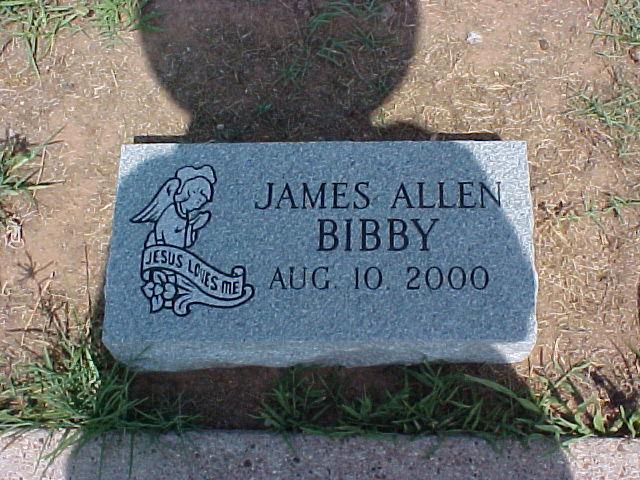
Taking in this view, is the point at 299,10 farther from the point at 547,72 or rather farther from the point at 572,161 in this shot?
the point at 572,161

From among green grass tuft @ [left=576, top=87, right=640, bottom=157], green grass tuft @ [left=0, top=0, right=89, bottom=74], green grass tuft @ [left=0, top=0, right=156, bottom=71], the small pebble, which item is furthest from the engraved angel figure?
green grass tuft @ [left=576, top=87, right=640, bottom=157]

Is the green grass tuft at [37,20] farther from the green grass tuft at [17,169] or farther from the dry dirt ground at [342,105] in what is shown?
the green grass tuft at [17,169]

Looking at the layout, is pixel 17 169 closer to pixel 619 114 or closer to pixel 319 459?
pixel 319 459

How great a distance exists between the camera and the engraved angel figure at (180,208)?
250 centimetres

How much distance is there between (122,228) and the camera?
252cm

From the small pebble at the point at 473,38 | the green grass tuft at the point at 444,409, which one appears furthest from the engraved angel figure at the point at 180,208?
the small pebble at the point at 473,38

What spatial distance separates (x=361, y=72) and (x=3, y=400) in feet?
6.98

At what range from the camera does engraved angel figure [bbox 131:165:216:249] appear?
2.50 meters

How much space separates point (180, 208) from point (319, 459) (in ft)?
3.63

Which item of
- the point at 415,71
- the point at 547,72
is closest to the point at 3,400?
the point at 415,71

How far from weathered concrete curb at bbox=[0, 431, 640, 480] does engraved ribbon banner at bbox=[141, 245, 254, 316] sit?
0.56 meters

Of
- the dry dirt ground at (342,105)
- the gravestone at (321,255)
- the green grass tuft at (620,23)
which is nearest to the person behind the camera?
the gravestone at (321,255)

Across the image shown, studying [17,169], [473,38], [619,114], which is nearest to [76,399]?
[17,169]

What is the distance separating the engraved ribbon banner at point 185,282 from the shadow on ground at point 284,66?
2.55 ft
